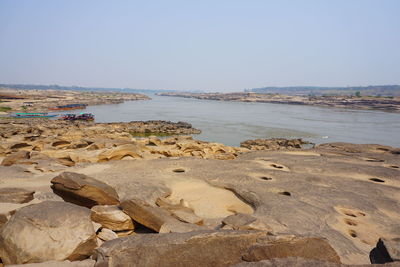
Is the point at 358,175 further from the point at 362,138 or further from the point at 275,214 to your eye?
the point at 362,138

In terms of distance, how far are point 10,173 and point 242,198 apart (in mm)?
10695

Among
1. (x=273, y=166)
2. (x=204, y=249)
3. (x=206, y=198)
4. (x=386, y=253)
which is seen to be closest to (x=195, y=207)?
(x=206, y=198)

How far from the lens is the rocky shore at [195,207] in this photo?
204 inches

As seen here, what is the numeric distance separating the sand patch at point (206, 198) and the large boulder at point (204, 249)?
16.3ft

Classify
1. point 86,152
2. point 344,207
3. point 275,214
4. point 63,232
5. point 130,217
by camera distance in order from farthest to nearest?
point 86,152, point 344,207, point 275,214, point 130,217, point 63,232

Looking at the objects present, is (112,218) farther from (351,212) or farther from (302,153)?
(302,153)

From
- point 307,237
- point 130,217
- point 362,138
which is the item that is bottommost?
point 362,138

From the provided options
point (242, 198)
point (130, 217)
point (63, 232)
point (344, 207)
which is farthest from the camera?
point (242, 198)

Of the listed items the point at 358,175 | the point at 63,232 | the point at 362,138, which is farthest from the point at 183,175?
the point at 362,138

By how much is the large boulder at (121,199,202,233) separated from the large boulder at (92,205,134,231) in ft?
0.60

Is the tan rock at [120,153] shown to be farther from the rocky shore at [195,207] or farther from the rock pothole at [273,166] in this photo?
the rock pothole at [273,166]

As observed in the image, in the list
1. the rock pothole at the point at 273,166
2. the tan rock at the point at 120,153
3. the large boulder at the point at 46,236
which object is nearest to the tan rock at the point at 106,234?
the large boulder at the point at 46,236

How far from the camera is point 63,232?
572 cm

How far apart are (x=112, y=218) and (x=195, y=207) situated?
4.73 m
